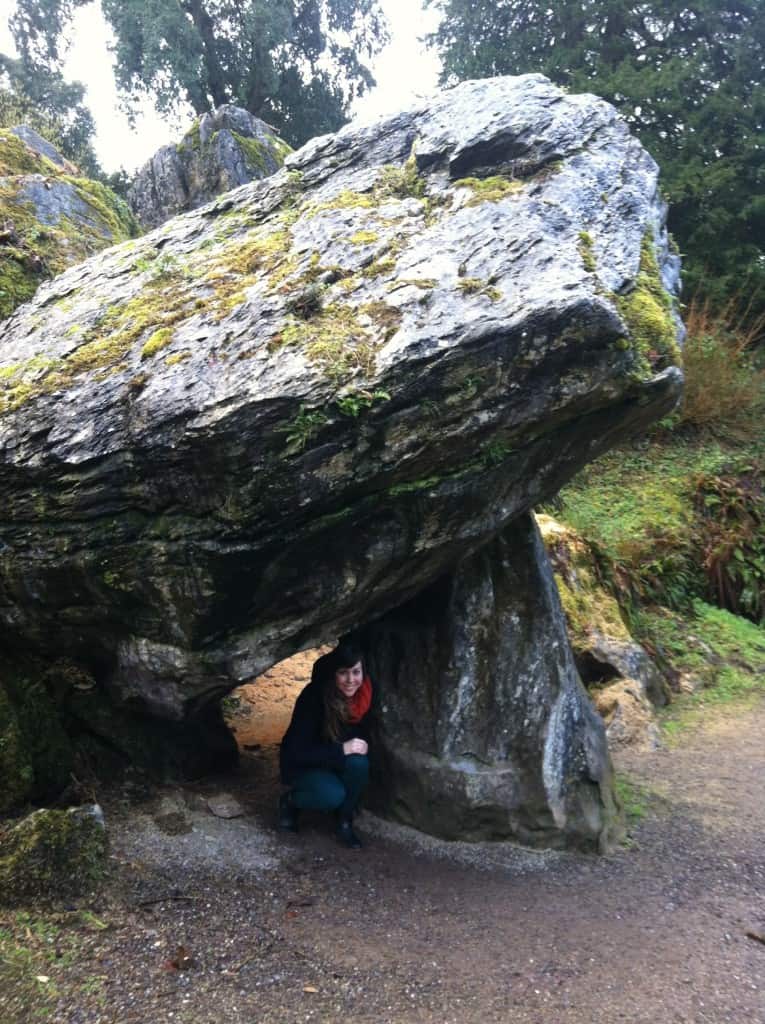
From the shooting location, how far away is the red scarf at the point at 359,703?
17.5ft

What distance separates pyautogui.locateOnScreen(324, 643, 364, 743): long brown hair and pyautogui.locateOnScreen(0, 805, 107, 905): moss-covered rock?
1.67 m

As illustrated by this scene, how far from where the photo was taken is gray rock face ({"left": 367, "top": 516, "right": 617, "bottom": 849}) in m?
5.36

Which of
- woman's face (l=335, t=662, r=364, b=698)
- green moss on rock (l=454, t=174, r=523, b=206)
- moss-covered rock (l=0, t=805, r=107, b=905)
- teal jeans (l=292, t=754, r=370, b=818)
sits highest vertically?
green moss on rock (l=454, t=174, r=523, b=206)

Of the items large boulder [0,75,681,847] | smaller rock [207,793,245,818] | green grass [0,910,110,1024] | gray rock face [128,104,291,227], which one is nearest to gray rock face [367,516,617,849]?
large boulder [0,75,681,847]

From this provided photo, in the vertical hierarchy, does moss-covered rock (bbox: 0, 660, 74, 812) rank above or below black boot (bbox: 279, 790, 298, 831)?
above

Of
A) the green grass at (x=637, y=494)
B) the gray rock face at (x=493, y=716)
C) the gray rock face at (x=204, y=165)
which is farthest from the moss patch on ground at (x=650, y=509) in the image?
the gray rock face at (x=204, y=165)

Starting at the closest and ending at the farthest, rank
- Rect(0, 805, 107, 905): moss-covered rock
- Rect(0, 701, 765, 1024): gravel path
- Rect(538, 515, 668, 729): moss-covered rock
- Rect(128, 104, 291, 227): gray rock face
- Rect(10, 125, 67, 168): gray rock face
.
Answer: Rect(0, 701, 765, 1024): gravel path, Rect(0, 805, 107, 905): moss-covered rock, Rect(538, 515, 668, 729): moss-covered rock, Rect(10, 125, 67, 168): gray rock face, Rect(128, 104, 291, 227): gray rock face

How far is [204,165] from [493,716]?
481 inches

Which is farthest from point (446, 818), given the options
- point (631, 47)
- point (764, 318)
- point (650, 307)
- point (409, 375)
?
point (631, 47)

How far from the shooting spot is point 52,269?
26.0 feet

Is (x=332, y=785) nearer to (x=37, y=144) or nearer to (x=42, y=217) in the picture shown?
(x=42, y=217)

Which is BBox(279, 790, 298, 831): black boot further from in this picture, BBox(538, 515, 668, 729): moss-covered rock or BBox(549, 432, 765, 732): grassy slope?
BBox(549, 432, 765, 732): grassy slope

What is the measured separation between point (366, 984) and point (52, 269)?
7.15 meters

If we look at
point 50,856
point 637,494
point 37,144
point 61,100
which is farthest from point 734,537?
point 61,100
